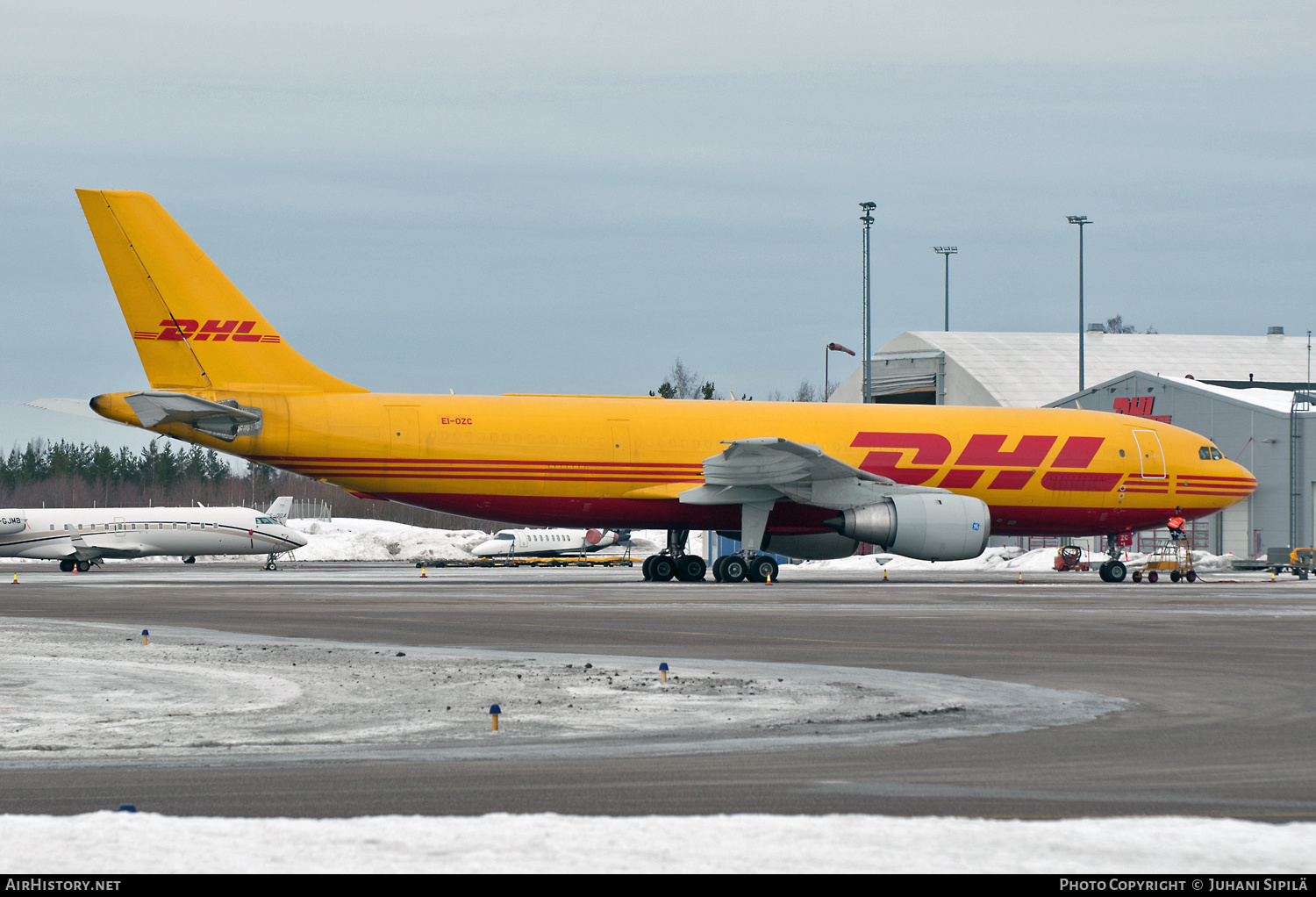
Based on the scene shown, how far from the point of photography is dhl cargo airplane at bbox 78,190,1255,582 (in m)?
36.2

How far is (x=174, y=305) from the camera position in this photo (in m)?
36.3

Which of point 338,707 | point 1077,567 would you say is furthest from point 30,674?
point 1077,567

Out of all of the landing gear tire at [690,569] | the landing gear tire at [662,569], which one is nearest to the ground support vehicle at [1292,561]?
the landing gear tire at [690,569]

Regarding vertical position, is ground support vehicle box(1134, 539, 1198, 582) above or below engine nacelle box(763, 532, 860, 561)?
below

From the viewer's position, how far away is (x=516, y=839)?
6.58 meters

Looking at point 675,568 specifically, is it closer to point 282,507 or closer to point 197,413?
point 197,413

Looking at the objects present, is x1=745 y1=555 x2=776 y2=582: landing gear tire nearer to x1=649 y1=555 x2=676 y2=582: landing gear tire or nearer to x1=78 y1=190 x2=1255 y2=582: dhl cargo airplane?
x1=78 y1=190 x2=1255 y2=582: dhl cargo airplane

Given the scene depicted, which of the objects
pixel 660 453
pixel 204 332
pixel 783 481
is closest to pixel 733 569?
pixel 783 481

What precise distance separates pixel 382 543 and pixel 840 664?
7852cm

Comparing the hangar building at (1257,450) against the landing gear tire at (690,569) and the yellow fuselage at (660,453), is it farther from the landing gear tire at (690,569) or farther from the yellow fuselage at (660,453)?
the landing gear tire at (690,569)

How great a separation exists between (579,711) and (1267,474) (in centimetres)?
4903

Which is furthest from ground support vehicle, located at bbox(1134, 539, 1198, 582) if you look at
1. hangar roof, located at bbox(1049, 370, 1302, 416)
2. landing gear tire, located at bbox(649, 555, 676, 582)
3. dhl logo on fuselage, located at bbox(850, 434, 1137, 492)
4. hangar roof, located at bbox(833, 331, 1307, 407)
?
hangar roof, located at bbox(833, 331, 1307, 407)

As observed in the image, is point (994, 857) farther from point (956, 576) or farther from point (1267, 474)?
point (1267, 474)

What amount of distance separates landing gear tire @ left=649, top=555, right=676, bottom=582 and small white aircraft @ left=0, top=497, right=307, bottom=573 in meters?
28.5
